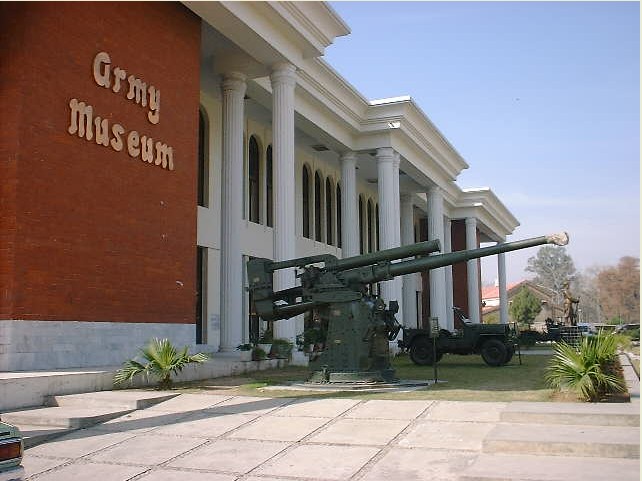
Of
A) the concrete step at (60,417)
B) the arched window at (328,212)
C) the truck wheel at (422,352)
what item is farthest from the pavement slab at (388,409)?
the arched window at (328,212)

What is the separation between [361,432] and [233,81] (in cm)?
1357

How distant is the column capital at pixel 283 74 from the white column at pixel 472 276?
2634cm

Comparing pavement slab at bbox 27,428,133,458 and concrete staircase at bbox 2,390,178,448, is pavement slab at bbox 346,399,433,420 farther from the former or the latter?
concrete staircase at bbox 2,390,178,448

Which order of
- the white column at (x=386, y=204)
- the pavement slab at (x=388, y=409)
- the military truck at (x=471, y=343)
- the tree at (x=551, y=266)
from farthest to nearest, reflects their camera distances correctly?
the tree at (x=551, y=266) < the white column at (x=386, y=204) < the military truck at (x=471, y=343) < the pavement slab at (x=388, y=409)

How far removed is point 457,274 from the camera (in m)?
48.2

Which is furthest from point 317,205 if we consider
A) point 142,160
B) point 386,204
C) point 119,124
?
point 119,124

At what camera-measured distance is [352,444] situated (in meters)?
7.86

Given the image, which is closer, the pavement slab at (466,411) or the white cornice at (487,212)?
the pavement slab at (466,411)

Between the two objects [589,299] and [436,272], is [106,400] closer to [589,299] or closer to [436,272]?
[436,272]

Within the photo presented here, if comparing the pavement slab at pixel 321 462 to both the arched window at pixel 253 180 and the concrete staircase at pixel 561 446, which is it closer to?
the concrete staircase at pixel 561 446

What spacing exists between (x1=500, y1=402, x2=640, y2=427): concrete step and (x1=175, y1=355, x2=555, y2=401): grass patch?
5.77 ft

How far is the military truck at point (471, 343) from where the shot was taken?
18.6m

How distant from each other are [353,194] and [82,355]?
16.8m

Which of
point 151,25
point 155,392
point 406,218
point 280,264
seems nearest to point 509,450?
point 155,392
